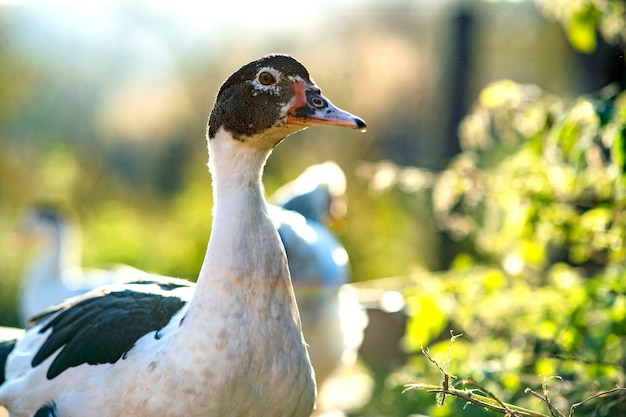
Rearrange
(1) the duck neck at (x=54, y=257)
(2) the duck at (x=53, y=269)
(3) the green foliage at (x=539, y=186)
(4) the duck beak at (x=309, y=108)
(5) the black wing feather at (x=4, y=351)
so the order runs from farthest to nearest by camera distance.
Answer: (1) the duck neck at (x=54, y=257) → (2) the duck at (x=53, y=269) → (3) the green foliage at (x=539, y=186) → (5) the black wing feather at (x=4, y=351) → (4) the duck beak at (x=309, y=108)

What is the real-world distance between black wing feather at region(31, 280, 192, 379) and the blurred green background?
2.89 feet

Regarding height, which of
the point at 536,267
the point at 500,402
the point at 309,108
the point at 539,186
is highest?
the point at 309,108

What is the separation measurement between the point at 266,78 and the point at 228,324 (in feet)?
2.55

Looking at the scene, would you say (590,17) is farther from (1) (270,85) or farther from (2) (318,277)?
(2) (318,277)

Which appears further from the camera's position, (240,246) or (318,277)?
(318,277)

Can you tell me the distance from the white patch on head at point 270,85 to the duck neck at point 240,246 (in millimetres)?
180

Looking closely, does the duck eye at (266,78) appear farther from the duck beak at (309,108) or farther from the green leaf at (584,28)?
the green leaf at (584,28)

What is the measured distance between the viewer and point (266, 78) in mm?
3002

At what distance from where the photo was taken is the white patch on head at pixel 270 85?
9.73ft

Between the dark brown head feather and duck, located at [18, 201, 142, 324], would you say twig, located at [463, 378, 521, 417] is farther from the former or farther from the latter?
duck, located at [18, 201, 142, 324]

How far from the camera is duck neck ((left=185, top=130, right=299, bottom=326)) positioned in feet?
9.33

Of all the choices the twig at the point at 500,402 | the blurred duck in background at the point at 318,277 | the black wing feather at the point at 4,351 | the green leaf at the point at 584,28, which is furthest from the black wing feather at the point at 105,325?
the green leaf at the point at 584,28

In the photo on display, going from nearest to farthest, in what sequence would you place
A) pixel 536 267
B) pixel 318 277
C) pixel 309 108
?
pixel 309 108 → pixel 536 267 → pixel 318 277

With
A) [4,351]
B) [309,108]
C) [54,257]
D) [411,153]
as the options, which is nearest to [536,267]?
[309,108]
